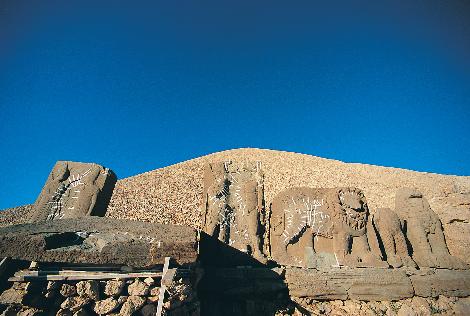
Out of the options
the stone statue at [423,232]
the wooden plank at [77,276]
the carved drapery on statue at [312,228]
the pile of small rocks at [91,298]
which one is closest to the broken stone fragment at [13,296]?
the pile of small rocks at [91,298]

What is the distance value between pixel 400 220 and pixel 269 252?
14.8 ft

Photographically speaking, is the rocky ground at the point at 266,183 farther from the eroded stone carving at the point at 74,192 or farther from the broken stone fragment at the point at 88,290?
the broken stone fragment at the point at 88,290

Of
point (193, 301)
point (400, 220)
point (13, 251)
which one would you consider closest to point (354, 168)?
point (400, 220)

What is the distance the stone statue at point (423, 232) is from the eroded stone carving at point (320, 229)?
5.51 ft

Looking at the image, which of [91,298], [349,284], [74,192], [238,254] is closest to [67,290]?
[91,298]

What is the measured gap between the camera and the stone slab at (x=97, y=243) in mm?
4473

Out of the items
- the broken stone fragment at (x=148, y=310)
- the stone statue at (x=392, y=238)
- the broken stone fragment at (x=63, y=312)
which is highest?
the stone statue at (x=392, y=238)

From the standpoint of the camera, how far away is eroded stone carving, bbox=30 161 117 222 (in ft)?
25.2

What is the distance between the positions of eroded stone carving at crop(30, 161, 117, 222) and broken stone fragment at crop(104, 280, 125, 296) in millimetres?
3467

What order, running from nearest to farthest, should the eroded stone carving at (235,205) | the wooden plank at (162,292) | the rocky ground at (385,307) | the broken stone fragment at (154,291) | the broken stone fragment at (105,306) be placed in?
the broken stone fragment at (105,306)
the wooden plank at (162,292)
the broken stone fragment at (154,291)
the rocky ground at (385,307)
the eroded stone carving at (235,205)

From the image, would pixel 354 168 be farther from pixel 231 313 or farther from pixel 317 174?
pixel 231 313

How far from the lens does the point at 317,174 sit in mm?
27656

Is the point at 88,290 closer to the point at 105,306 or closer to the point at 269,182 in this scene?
the point at 105,306

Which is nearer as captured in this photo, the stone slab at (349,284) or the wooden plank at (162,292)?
the wooden plank at (162,292)
